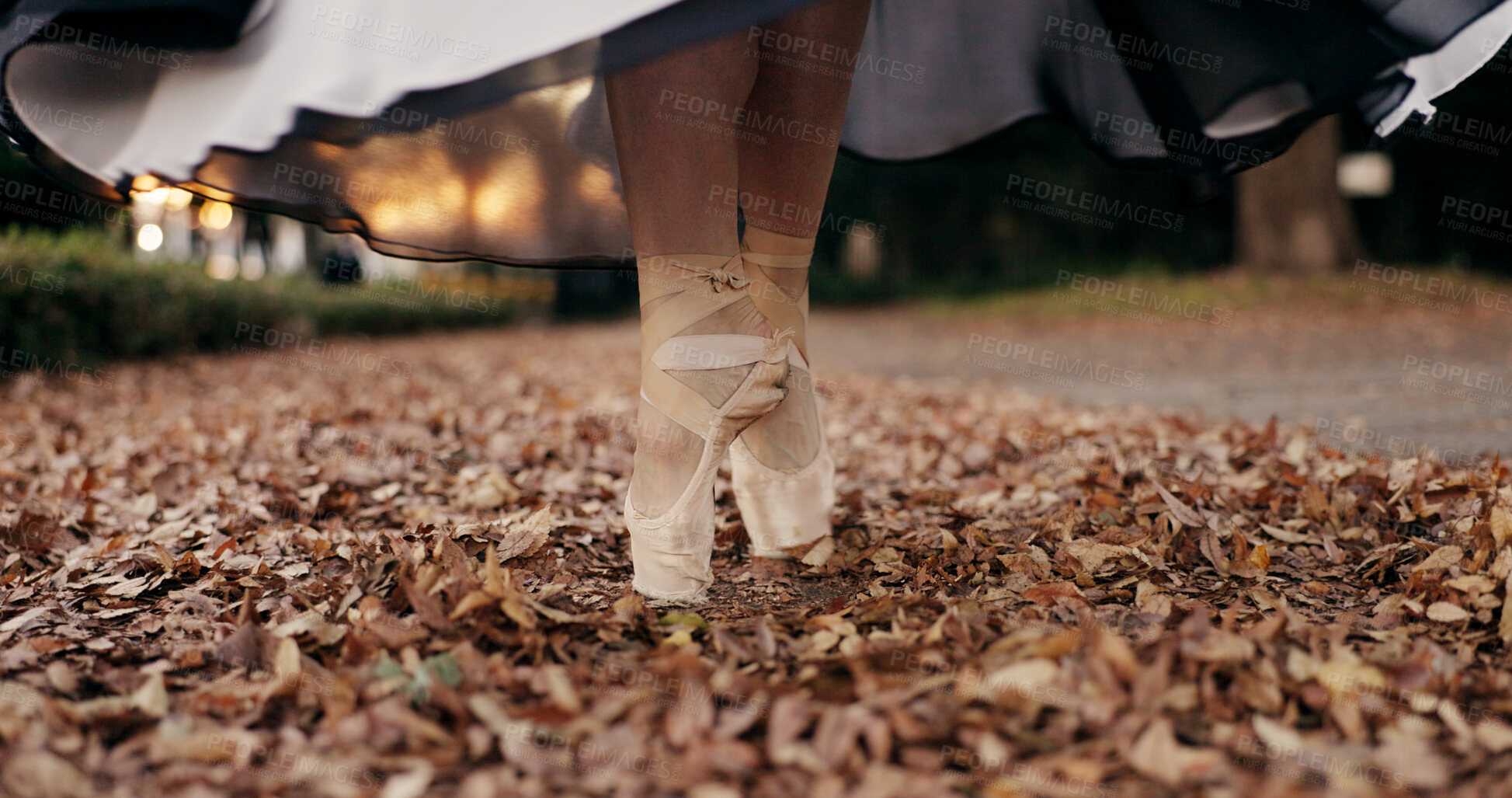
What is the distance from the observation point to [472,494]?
2.22 meters

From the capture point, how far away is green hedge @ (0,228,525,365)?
5.02m

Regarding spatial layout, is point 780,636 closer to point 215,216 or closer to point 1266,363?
point 1266,363

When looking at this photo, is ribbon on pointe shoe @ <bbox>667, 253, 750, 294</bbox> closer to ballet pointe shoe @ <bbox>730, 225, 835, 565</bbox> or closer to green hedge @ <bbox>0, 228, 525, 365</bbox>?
ballet pointe shoe @ <bbox>730, 225, 835, 565</bbox>

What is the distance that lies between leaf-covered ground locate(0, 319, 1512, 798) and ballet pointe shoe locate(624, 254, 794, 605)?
10 cm

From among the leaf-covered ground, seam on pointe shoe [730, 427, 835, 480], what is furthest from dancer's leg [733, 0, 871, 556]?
the leaf-covered ground

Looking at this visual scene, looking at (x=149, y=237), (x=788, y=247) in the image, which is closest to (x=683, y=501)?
(x=788, y=247)

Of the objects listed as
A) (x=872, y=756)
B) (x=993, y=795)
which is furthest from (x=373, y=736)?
(x=993, y=795)

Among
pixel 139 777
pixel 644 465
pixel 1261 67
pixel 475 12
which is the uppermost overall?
pixel 1261 67

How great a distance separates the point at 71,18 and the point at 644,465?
1110 millimetres

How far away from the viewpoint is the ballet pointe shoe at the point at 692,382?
1410 millimetres

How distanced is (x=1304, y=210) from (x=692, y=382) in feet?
39.7

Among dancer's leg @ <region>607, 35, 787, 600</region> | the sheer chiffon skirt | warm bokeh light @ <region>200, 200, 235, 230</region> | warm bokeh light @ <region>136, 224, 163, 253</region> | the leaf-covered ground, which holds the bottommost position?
the leaf-covered ground

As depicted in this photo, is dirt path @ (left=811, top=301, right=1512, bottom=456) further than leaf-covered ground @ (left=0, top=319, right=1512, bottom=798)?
Yes

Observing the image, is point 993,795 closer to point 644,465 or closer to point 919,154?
point 644,465
